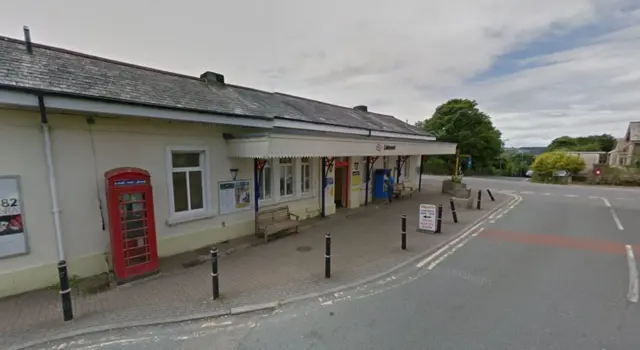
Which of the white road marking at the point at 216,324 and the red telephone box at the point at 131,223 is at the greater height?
the red telephone box at the point at 131,223

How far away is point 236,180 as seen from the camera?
334 inches

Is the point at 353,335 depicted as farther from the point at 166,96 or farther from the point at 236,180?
the point at 166,96

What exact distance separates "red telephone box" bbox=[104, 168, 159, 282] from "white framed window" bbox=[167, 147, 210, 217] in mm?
996

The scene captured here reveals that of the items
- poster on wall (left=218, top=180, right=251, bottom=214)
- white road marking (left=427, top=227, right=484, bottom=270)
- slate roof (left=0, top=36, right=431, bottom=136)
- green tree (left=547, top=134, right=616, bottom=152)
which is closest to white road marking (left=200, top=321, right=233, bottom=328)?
poster on wall (left=218, top=180, right=251, bottom=214)

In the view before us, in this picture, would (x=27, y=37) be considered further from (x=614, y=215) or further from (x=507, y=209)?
(x=614, y=215)

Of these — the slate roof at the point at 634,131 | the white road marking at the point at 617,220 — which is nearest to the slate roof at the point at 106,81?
the white road marking at the point at 617,220

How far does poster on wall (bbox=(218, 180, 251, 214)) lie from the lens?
26.7ft

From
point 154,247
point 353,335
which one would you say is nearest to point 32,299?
point 154,247

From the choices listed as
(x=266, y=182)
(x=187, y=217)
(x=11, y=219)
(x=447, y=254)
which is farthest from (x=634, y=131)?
(x=11, y=219)

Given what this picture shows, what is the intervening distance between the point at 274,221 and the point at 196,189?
8.87 feet

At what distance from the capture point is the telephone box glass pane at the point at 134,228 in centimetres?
580

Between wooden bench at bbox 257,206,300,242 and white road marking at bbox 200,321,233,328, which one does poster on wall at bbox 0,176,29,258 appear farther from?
wooden bench at bbox 257,206,300,242

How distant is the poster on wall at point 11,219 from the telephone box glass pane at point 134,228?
159 cm

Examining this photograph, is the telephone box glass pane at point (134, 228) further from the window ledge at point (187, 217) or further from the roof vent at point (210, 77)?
the roof vent at point (210, 77)
